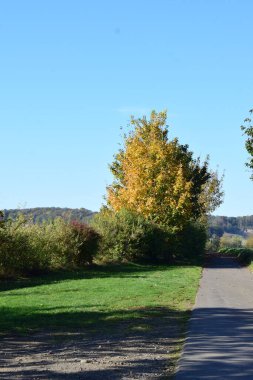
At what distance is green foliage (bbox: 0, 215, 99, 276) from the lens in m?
28.1

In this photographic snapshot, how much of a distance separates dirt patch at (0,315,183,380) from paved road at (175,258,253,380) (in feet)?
1.15

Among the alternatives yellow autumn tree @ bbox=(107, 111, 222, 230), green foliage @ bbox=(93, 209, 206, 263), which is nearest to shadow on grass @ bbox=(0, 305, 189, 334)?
green foliage @ bbox=(93, 209, 206, 263)

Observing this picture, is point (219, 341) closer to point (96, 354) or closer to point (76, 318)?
point (96, 354)

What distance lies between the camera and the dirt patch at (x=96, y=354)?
26.3 feet

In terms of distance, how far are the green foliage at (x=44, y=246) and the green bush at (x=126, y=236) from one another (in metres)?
3.88

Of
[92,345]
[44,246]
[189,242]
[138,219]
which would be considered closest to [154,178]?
[138,219]

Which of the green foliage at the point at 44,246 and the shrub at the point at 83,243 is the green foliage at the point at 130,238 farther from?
the green foliage at the point at 44,246

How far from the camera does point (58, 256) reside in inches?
1305

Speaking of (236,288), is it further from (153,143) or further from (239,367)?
(153,143)

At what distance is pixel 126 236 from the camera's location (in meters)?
41.4

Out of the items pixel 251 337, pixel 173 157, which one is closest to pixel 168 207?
pixel 173 157

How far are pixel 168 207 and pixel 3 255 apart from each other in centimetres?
2081

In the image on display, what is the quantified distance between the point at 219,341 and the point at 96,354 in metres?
2.20

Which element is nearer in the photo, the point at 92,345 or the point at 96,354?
the point at 96,354
